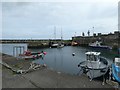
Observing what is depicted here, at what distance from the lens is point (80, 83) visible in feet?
36.6

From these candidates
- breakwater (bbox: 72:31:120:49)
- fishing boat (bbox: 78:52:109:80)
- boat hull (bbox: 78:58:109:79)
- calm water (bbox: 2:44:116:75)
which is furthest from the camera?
breakwater (bbox: 72:31:120:49)

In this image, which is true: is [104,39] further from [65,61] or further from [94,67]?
[94,67]

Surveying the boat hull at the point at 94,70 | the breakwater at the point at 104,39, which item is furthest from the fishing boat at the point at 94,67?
the breakwater at the point at 104,39

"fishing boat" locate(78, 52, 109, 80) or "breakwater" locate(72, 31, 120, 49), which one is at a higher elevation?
"breakwater" locate(72, 31, 120, 49)

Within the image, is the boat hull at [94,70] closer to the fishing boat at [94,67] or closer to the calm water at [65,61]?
the fishing boat at [94,67]

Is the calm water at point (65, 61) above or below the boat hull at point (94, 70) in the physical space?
below

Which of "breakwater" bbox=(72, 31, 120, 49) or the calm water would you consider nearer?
the calm water

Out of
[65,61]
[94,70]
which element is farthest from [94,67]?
[65,61]

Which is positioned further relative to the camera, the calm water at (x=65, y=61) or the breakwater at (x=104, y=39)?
the breakwater at (x=104, y=39)

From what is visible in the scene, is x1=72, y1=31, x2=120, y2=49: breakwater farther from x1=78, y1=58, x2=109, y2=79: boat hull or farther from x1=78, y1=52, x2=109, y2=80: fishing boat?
x1=78, y1=58, x2=109, y2=79: boat hull

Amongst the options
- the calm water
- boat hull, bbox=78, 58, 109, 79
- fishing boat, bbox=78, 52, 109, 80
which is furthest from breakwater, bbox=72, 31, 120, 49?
boat hull, bbox=78, 58, 109, 79

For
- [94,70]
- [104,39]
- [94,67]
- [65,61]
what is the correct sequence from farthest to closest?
1. [104,39]
2. [65,61]
3. [94,67]
4. [94,70]

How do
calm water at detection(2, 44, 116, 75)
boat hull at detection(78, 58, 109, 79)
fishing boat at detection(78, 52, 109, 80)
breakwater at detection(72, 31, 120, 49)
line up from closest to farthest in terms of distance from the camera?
boat hull at detection(78, 58, 109, 79)
fishing boat at detection(78, 52, 109, 80)
calm water at detection(2, 44, 116, 75)
breakwater at detection(72, 31, 120, 49)

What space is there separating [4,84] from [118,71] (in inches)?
410
